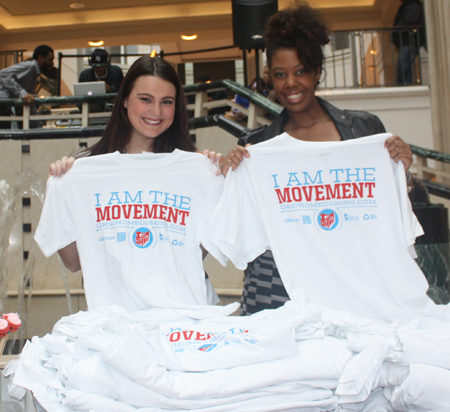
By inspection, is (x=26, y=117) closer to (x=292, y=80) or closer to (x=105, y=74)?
(x=105, y=74)

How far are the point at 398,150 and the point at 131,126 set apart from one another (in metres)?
1.03

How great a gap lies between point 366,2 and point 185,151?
30.5 ft

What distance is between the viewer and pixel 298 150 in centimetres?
183

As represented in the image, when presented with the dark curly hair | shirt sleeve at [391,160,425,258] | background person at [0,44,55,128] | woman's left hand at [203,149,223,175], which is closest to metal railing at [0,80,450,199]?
background person at [0,44,55,128]

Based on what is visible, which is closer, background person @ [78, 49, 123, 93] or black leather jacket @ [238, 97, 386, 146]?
black leather jacket @ [238, 97, 386, 146]

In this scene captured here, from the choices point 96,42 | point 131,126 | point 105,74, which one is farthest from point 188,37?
point 131,126

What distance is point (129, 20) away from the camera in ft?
33.9

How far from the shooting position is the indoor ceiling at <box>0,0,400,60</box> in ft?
32.7

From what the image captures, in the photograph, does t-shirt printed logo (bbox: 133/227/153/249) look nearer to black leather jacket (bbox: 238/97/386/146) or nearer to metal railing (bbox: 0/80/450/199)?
black leather jacket (bbox: 238/97/386/146)

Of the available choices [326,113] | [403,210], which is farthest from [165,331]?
[326,113]

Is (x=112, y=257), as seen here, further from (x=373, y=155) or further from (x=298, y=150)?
(x=373, y=155)

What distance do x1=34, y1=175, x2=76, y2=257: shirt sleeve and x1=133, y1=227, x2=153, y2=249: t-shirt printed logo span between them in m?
0.27

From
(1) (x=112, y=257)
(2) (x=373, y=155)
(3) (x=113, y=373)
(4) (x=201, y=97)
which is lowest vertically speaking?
(3) (x=113, y=373)

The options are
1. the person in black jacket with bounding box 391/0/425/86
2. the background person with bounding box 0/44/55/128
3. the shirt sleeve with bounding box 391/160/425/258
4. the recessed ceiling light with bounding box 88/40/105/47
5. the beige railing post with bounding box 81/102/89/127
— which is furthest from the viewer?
the recessed ceiling light with bounding box 88/40/105/47
